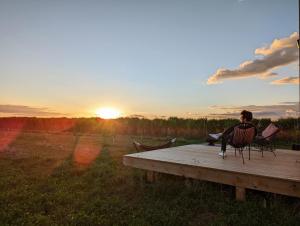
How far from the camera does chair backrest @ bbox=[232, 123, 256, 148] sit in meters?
4.60

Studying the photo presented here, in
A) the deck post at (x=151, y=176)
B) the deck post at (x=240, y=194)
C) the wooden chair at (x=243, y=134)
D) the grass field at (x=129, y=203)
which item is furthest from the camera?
the deck post at (x=151, y=176)

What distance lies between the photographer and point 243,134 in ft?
15.2

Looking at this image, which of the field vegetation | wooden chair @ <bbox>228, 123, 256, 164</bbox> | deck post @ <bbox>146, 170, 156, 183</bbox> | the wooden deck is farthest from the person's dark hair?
deck post @ <bbox>146, 170, 156, 183</bbox>

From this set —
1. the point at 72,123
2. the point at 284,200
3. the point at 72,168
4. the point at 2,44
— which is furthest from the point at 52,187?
the point at 72,123

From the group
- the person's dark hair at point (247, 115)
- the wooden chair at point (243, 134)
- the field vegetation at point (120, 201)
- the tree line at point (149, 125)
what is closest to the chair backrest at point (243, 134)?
the wooden chair at point (243, 134)

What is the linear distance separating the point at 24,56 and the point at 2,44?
3.41 ft

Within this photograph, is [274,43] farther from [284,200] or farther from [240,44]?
[284,200]

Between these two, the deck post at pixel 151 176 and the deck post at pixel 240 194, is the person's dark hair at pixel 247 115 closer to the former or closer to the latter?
the deck post at pixel 240 194

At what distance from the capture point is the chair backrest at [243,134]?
4602 millimetres

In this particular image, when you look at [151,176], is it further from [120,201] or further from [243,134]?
[243,134]

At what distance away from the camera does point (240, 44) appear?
922 centimetres

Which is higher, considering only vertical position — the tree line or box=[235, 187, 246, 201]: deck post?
the tree line

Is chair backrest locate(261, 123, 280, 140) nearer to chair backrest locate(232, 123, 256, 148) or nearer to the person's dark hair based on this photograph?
the person's dark hair

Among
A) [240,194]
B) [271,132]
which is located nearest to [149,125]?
[271,132]
